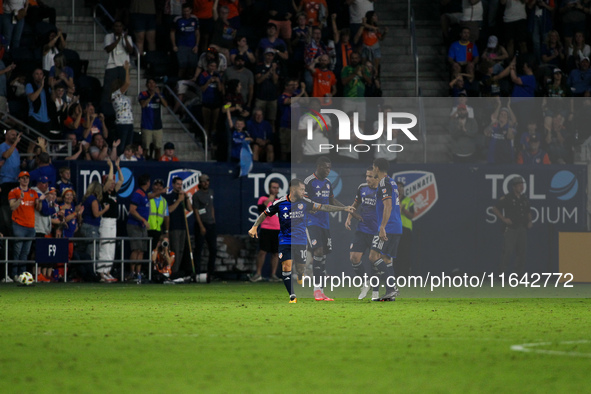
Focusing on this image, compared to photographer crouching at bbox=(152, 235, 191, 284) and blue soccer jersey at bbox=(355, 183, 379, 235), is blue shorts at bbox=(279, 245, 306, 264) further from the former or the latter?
photographer crouching at bbox=(152, 235, 191, 284)

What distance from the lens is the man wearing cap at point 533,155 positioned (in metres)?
21.9

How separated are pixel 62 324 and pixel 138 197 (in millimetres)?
10704

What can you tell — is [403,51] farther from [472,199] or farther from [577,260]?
[577,260]

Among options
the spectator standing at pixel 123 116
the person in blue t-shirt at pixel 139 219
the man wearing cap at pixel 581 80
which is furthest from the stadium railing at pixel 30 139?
the man wearing cap at pixel 581 80

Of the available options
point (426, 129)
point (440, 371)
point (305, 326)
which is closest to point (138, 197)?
point (426, 129)

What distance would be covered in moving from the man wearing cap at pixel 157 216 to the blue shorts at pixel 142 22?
182 inches

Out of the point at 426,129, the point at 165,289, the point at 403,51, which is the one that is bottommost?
the point at 165,289

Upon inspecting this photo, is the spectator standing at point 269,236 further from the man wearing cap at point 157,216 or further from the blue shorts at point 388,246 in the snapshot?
the blue shorts at point 388,246

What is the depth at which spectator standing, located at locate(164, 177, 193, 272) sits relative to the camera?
2136 centimetres

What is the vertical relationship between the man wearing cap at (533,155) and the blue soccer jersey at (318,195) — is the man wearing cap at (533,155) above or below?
above

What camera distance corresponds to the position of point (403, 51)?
26.8 meters

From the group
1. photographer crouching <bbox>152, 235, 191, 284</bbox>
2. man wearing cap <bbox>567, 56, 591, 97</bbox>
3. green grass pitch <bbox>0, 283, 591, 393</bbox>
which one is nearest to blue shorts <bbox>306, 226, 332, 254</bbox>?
green grass pitch <bbox>0, 283, 591, 393</bbox>

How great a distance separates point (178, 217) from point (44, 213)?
9.53 ft

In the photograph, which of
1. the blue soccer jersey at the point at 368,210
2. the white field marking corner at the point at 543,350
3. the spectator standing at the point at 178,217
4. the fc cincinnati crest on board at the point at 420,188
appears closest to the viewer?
the white field marking corner at the point at 543,350
